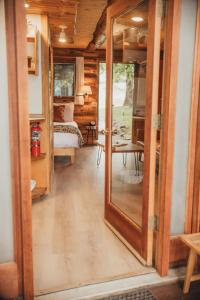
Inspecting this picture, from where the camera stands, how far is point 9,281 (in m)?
1.83

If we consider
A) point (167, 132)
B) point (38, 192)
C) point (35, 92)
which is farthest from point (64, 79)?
point (167, 132)

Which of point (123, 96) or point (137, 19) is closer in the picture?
point (137, 19)

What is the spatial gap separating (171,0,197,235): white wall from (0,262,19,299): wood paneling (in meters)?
1.14

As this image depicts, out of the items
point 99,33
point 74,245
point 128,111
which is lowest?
point 74,245

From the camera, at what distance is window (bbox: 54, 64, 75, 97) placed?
8.23 meters

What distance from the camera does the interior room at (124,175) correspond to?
69.3 inches

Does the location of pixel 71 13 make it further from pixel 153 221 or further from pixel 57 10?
pixel 153 221

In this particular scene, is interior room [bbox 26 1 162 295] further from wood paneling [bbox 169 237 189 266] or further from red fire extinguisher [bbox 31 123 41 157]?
wood paneling [bbox 169 237 189 266]

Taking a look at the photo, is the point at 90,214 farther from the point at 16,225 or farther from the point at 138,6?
the point at 138,6

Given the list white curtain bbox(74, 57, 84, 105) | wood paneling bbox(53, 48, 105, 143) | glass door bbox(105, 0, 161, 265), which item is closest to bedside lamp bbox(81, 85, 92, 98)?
white curtain bbox(74, 57, 84, 105)

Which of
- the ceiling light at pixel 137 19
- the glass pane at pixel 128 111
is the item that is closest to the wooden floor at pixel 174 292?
the glass pane at pixel 128 111

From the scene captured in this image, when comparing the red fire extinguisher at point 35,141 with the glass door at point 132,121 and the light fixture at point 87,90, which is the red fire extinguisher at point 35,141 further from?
the light fixture at point 87,90

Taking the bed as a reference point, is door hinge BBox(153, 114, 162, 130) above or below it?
above

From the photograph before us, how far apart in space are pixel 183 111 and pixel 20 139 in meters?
1.13
